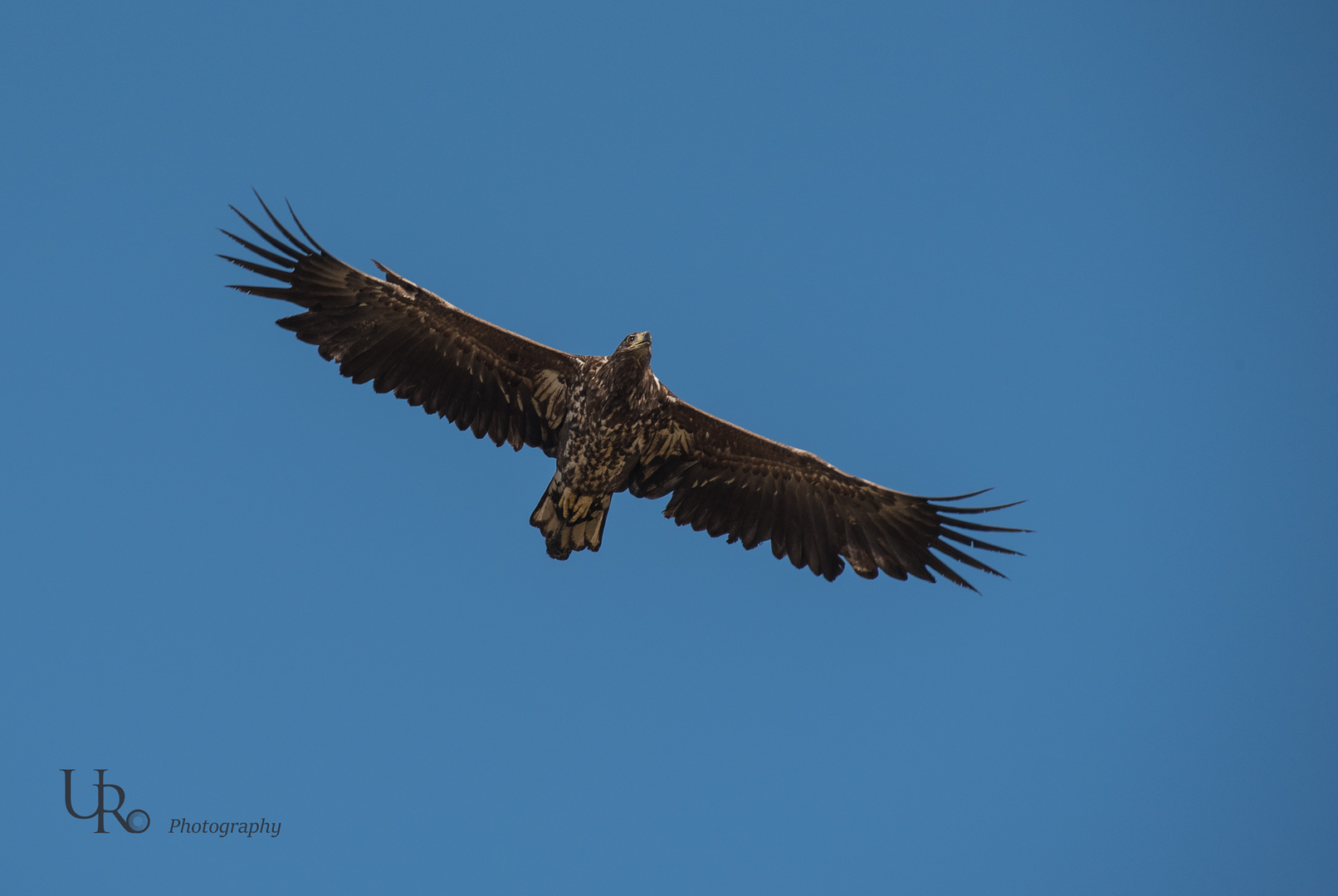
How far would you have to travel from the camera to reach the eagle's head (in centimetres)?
1113

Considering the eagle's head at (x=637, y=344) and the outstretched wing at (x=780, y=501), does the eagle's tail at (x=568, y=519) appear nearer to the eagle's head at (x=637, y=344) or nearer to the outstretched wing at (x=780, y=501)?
the outstretched wing at (x=780, y=501)

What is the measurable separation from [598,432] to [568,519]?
3.80ft

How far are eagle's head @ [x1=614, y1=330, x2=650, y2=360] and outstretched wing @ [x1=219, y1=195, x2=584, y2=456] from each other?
26.8 inches

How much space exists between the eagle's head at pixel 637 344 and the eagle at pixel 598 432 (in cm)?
1

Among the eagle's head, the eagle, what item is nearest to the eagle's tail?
the eagle

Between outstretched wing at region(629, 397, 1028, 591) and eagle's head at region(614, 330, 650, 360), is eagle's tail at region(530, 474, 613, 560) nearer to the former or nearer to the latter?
outstretched wing at region(629, 397, 1028, 591)

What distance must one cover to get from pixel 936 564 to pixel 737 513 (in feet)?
7.29

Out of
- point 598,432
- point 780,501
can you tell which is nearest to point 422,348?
point 598,432

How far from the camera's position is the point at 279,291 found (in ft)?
36.9

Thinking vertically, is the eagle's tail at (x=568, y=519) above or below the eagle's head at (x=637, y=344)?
below

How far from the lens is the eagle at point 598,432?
11375mm

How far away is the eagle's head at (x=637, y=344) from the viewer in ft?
36.5

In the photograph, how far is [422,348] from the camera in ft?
38.6

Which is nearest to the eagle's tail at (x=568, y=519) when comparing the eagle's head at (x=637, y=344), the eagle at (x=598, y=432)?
the eagle at (x=598, y=432)
